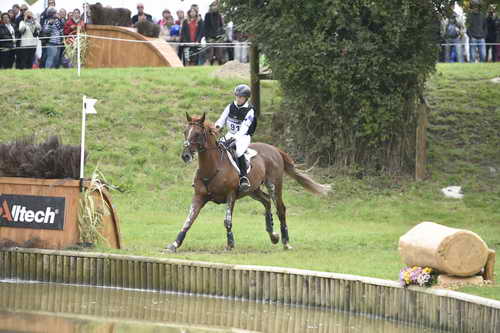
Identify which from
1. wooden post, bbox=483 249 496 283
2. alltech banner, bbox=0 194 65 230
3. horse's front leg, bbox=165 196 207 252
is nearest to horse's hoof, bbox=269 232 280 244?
horse's front leg, bbox=165 196 207 252

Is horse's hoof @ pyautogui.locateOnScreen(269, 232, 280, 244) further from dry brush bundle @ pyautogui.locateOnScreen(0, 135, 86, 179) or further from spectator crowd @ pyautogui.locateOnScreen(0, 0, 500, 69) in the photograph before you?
spectator crowd @ pyautogui.locateOnScreen(0, 0, 500, 69)

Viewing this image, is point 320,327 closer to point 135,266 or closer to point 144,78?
point 135,266

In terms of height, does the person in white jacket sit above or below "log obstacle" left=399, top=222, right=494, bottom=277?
above

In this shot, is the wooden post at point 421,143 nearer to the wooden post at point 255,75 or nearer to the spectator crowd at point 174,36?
the wooden post at point 255,75

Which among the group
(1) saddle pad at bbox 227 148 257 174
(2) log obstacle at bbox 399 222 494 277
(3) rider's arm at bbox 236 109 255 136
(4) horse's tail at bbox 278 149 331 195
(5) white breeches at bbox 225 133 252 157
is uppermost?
(3) rider's arm at bbox 236 109 255 136

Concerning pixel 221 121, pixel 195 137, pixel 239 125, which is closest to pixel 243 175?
pixel 239 125

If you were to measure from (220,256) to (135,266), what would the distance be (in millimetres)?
1559

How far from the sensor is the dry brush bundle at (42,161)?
1694 centimetres

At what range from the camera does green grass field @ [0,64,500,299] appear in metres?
19.0

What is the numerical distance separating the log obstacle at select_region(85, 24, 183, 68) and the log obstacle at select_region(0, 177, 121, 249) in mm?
15696

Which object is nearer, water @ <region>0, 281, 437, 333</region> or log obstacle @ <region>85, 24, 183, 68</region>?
water @ <region>0, 281, 437, 333</region>

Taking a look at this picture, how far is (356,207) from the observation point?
23844 millimetres

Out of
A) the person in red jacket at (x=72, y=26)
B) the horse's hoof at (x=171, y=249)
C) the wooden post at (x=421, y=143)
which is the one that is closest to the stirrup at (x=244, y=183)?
the horse's hoof at (x=171, y=249)

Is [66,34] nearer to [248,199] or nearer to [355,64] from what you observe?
[248,199]
